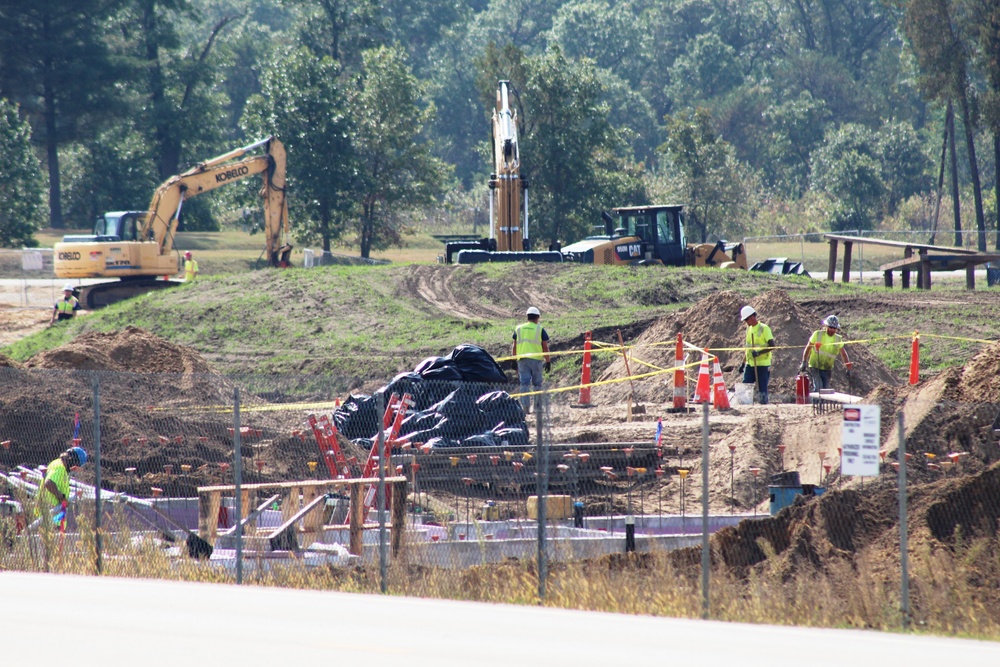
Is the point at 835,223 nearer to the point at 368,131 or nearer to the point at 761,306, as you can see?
the point at 368,131

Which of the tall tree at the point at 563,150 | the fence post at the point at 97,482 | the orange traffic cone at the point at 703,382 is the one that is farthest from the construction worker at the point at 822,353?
the tall tree at the point at 563,150

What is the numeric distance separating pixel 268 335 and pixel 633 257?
11284 millimetres

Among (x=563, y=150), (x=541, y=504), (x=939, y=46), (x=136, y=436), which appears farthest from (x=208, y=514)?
(x=939, y=46)

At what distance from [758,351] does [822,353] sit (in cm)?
97

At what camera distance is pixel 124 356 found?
2411cm

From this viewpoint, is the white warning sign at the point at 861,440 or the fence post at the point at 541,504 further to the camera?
the fence post at the point at 541,504

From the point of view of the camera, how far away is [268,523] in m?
13.6

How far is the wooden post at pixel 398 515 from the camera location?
1182cm

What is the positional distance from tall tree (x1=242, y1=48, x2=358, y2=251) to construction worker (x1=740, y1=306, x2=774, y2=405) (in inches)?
1282

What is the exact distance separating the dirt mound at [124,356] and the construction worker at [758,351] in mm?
10136

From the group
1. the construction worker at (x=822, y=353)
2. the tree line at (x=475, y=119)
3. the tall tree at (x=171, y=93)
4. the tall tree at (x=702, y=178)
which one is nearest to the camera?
the construction worker at (x=822, y=353)

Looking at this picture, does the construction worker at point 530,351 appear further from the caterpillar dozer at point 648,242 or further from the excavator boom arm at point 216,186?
the excavator boom arm at point 216,186

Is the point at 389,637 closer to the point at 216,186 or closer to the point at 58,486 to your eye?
the point at 58,486

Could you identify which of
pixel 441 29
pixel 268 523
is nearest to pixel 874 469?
pixel 268 523
